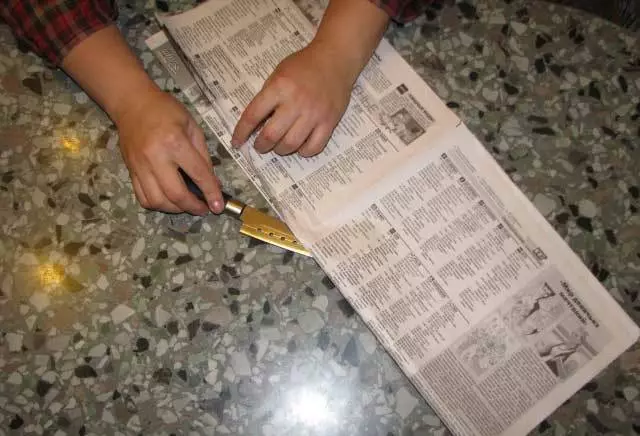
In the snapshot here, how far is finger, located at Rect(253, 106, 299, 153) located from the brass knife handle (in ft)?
0.25

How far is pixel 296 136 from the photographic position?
0.58 meters

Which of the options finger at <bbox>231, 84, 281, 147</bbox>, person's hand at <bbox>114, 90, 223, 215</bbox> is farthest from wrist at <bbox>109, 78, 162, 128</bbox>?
finger at <bbox>231, 84, 281, 147</bbox>

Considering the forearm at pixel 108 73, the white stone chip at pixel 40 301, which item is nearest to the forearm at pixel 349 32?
the forearm at pixel 108 73

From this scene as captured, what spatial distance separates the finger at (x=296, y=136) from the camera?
22.5 inches

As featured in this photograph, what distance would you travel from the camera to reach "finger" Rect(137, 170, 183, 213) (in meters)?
0.56

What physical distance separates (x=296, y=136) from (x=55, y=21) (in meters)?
0.30

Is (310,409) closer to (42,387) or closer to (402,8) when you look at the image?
(42,387)

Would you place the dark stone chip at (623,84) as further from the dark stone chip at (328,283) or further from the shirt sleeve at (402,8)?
the dark stone chip at (328,283)

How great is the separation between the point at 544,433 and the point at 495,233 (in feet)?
0.73

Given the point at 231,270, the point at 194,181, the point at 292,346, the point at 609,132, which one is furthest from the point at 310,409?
the point at 609,132

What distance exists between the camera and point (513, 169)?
612 millimetres

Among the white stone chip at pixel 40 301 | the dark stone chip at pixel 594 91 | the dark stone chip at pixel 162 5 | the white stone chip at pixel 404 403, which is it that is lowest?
the white stone chip at pixel 404 403

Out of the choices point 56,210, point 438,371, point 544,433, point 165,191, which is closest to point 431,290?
point 438,371

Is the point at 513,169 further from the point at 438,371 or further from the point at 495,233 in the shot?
the point at 438,371
